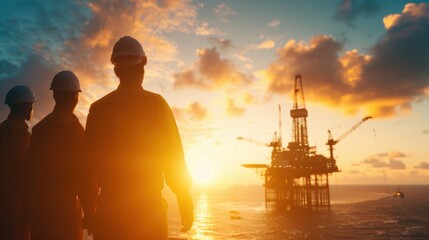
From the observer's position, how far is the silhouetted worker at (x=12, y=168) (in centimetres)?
416

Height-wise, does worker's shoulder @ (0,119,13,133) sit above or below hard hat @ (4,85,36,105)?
below

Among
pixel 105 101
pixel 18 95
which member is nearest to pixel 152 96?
pixel 105 101

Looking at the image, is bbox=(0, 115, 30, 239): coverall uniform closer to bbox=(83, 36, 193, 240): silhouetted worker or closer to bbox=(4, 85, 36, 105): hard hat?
bbox=(4, 85, 36, 105): hard hat

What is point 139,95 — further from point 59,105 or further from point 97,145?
point 59,105

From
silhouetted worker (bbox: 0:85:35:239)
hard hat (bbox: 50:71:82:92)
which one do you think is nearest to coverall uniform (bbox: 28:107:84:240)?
hard hat (bbox: 50:71:82:92)

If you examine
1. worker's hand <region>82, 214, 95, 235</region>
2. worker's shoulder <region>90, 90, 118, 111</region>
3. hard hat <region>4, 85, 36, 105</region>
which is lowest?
worker's hand <region>82, 214, 95, 235</region>

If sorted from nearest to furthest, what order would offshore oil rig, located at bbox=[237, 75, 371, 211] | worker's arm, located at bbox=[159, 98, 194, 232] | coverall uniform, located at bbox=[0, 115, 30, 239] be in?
1. worker's arm, located at bbox=[159, 98, 194, 232]
2. coverall uniform, located at bbox=[0, 115, 30, 239]
3. offshore oil rig, located at bbox=[237, 75, 371, 211]

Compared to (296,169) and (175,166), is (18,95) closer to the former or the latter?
(175,166)

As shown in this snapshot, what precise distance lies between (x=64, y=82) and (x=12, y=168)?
5.80 ft

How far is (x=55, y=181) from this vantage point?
3156 mm

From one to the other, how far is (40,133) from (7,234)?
6.04 feet

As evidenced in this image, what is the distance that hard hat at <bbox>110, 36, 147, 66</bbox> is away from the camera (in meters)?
2.51

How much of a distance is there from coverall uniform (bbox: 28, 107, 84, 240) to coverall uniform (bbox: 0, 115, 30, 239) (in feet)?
3.75

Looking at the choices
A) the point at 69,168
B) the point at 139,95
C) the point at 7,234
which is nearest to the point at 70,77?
the point at 69,168
